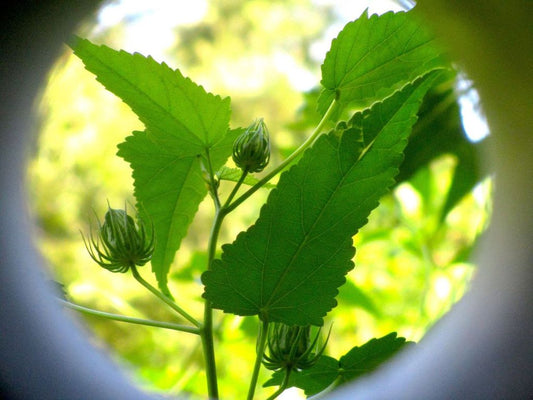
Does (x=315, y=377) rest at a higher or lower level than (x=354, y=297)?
lower

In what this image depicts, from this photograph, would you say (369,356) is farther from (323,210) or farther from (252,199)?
(252,199)

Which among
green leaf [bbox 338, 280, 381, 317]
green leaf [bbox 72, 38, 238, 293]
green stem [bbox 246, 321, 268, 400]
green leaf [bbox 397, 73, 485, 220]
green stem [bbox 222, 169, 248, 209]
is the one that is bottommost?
green stem [bbox 246, 321, 268, 400]

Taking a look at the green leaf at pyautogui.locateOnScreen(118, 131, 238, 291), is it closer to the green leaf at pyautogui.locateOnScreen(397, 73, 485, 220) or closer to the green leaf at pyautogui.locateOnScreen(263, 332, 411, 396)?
the green leaf at pyautogui.locateOnScreen(263, 332, 411, 396)

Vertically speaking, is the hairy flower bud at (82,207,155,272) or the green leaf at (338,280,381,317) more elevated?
the green leaf at (338,280,381,317)

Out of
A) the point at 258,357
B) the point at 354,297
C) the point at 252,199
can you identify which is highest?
the point at 252,199

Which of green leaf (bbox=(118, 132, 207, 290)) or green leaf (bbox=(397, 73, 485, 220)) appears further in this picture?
green leaf (bbox=(397, 73, 485, 220))

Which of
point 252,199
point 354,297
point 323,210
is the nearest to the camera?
point 323,210

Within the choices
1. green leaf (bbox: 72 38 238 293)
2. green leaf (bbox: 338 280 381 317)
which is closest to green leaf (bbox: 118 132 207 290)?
green leaf (bbox: 72 38 238 293)

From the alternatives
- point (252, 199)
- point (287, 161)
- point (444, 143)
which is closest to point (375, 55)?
point (287, 161)
